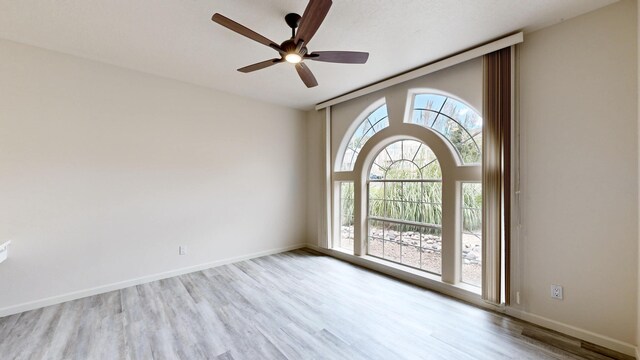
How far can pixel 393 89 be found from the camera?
3.55 meters

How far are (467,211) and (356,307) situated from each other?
172 centimetres

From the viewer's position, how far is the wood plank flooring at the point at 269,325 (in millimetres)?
1989

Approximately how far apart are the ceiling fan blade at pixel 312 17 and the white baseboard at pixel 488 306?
3.03 m

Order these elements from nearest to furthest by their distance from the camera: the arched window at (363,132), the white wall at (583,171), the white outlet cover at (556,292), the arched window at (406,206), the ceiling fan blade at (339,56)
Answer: the white wall at (583,171), the ceiling fan blade at (339,56), the white outlet cover at (556,292), the arched window at (406,206), the arched window at (363,132)

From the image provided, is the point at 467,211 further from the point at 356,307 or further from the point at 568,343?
the point at 356,307

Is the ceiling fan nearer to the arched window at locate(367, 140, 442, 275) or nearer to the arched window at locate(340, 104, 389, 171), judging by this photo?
the arched window at locate(340, 104, 389, 171)

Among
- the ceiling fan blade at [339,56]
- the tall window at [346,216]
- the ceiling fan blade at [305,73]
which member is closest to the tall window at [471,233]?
the tall window at [346,216]

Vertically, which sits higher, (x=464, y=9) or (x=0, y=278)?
(x=464, y=9)

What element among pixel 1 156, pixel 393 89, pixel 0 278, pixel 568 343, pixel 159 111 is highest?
pixel 393 89

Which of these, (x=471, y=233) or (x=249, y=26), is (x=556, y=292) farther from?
(x=249, y=26)

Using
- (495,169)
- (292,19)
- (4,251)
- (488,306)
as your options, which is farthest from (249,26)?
(488,306)

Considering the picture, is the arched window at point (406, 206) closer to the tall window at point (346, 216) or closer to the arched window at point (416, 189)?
the arched window at point (416, 189)

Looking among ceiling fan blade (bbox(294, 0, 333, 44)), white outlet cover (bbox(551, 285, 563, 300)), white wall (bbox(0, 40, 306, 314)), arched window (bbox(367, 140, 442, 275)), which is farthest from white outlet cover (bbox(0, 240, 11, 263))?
white outlet cover (bbox(551, 285, 563, 300))

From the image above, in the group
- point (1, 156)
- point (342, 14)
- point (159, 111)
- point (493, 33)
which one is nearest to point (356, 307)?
point (342, 14)
